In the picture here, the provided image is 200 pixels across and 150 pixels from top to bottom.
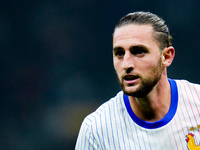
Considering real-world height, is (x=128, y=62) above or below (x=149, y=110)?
above

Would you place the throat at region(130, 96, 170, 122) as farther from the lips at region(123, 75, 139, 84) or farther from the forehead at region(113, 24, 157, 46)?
the forehead at region(113, 24, 157, 46)

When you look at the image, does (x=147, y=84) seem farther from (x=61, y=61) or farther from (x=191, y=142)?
(x=61, y=61)

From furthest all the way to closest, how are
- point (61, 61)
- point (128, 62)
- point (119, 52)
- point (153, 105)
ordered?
point (61, 61)
point (153, 105)
point (119, 52)
point (128, 62)

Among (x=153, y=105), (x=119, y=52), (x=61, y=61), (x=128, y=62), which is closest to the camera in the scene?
(x=128, y=62)

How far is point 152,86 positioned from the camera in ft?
6.95

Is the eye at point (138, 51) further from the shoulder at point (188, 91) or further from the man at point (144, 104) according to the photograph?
the shoulder at point (188, 91)

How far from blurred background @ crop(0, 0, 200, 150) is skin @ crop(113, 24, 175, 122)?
253cm

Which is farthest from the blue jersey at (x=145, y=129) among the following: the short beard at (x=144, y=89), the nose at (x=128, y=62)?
the nose at (x=128, y=62)

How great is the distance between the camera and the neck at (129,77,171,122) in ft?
7.18

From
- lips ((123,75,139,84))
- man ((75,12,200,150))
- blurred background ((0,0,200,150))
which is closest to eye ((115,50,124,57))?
man ((75,12,200,150))

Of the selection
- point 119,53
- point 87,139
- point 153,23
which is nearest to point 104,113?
point 87,139

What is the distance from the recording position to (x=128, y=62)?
199 cm

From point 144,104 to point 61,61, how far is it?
9.29ft

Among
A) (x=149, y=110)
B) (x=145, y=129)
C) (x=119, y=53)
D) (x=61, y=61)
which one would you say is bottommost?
(x=145, y=129)
